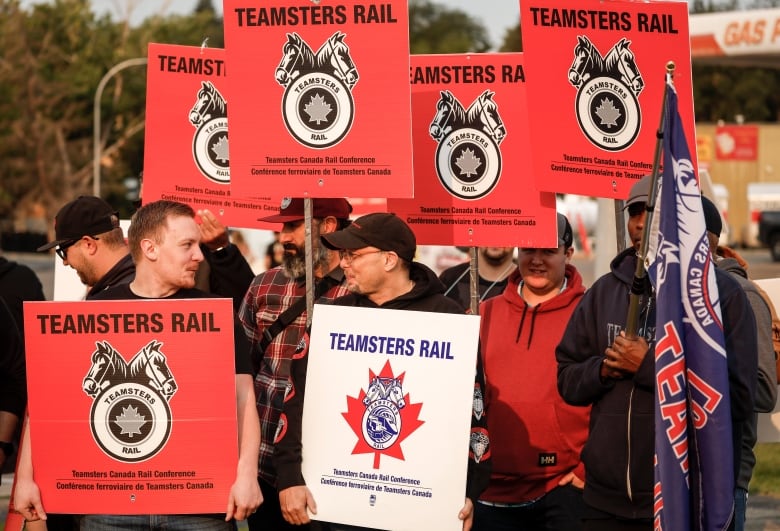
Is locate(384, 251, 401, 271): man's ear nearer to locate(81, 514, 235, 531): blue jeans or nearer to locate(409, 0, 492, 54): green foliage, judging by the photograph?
locate(81, 514, 235, 531): blue jeans

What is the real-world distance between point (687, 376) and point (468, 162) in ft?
6.54

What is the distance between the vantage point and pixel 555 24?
611 centimetres

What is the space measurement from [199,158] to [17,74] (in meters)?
62.5

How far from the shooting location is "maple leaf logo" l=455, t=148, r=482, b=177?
6441mm

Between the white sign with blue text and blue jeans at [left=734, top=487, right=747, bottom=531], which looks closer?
the white sign with blue text

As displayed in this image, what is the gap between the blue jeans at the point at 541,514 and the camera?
6.04m

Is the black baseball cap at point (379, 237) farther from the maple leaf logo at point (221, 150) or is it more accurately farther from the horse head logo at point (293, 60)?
the maple leaf logo at point (221, 150)

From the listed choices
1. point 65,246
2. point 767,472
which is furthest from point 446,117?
point 767,472

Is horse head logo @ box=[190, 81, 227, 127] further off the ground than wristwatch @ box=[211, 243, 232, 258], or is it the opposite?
horse head logo @ box=[190, 81, 227, 127]

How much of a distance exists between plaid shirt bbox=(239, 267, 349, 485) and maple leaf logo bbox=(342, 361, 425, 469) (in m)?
0.84

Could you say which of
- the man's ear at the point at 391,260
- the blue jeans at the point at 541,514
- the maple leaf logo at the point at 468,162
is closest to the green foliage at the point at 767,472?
the blue jeans at the point at 541,514

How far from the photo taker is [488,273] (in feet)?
26.5

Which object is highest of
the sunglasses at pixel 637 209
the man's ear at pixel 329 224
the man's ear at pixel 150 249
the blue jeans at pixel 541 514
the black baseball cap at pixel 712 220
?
the man's ear at pixel 329 224

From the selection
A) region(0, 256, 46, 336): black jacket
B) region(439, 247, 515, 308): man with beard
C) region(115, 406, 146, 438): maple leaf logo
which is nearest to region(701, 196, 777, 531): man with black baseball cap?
region(439, 247, 515, 308): man with beard
